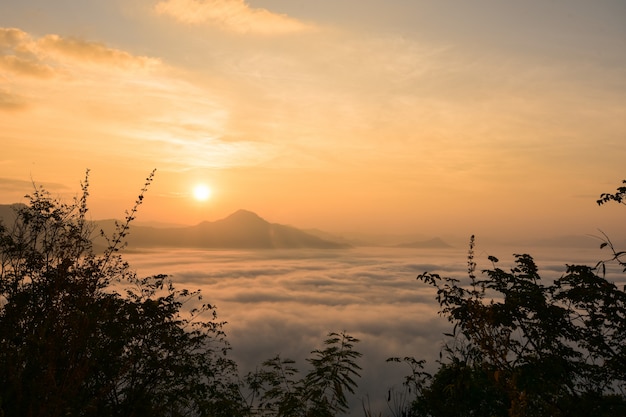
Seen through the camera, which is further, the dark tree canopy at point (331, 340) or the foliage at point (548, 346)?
the foliage at point (548, 346)

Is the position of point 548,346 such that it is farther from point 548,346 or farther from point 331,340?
point 331,340

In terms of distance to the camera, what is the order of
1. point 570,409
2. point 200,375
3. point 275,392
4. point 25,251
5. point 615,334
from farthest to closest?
1. point 200,375
2. point 25,251
3. point 275,392
4. point 615,334
5. point 570,409

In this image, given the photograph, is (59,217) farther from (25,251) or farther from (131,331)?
(131,331)

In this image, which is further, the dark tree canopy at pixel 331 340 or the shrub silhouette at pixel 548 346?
the shrub silhouette at pixel 548 346

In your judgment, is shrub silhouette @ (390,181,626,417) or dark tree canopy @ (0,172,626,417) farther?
shrub silhouette @ (390,181,626,417)

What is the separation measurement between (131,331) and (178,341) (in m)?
2.22

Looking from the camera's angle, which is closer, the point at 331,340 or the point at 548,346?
the point at 548,346

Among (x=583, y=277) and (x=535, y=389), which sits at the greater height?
(x=583, y=277)

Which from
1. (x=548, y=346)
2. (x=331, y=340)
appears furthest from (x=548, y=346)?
(x=331, y=340)

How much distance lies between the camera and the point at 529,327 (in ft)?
35.0

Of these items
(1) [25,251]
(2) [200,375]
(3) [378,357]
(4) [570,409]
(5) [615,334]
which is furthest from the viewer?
(3) [378,357]

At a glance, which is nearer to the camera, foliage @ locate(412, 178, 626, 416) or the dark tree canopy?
the dark tree canopy

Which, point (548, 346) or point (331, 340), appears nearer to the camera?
point (548, 346)

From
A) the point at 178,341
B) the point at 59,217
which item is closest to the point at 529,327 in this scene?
the point at 178,341
